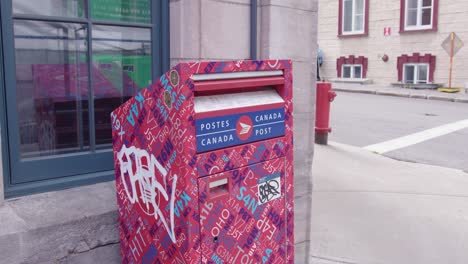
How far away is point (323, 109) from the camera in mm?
7988

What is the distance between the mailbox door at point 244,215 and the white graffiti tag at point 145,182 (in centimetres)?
16

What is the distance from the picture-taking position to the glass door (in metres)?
2.59

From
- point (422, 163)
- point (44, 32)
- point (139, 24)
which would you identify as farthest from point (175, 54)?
point (422, 163)

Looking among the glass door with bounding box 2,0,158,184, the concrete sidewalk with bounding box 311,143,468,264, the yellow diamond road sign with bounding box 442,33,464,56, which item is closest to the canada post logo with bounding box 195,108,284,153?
the glass door with bounding box 2,0,158,184

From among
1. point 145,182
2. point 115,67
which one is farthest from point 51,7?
point 145,182

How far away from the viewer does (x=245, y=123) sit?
198 centimetres

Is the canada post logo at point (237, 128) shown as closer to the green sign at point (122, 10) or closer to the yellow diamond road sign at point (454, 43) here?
the green sign at point (122, 10)

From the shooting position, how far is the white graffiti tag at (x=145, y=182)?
199cm

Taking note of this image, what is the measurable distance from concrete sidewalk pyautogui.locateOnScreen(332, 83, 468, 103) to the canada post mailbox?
1511 centimetres

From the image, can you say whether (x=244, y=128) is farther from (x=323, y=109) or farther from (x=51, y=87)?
(x=323, y=109)

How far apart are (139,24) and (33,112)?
2.79 ft

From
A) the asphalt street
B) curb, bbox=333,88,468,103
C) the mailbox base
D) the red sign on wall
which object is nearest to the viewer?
the asphalt street

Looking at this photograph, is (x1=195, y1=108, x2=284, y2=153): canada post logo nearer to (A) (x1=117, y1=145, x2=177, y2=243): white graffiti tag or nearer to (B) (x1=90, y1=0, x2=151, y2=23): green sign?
(A) (x1=117, y1=145, x2=177, y2=243): white graffiti tag

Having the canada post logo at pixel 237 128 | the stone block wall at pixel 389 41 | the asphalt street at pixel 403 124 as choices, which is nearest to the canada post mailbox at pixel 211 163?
the canada post logo at pixel 237 128
